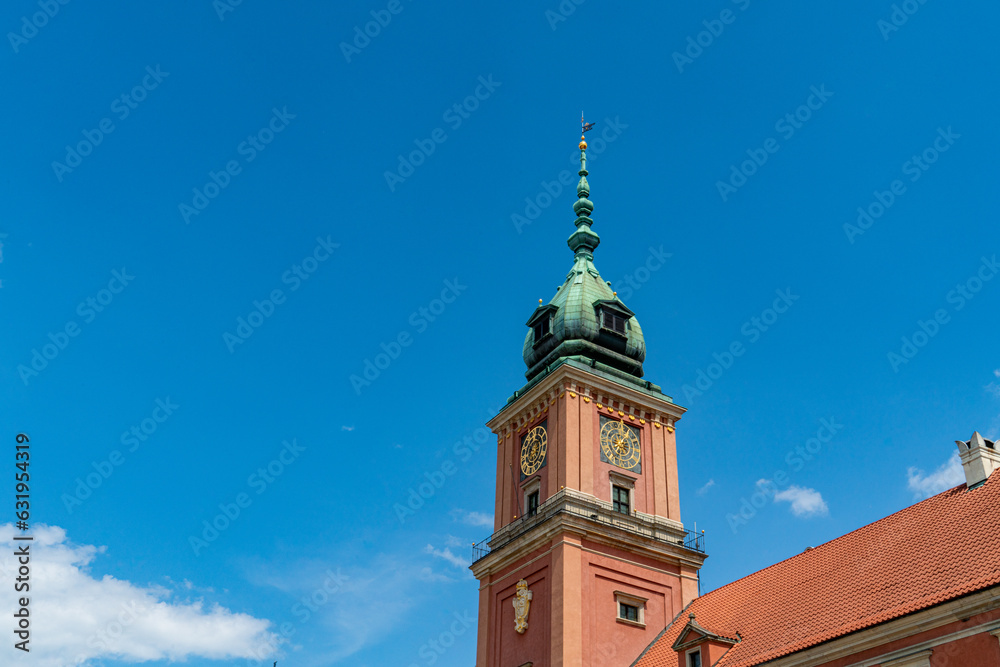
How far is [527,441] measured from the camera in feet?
117

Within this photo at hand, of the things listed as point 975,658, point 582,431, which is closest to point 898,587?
point 975,658

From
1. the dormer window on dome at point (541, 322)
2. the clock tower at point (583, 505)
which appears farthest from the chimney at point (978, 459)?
the dormer window on dome at point (541, 322)

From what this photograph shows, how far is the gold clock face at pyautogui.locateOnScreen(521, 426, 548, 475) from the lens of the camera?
34.3 metres

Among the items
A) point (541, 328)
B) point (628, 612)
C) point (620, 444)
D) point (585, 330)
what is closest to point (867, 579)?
point (628, 612)

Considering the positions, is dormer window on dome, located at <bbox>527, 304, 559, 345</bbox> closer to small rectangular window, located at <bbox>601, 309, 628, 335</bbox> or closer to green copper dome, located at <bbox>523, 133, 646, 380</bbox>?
green copper dome, located at <bbox>523, 133, 646, 380</bbox>

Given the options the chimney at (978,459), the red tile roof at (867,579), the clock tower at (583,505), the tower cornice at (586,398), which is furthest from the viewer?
the tower cornice at (586,398)

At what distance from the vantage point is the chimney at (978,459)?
23.5m

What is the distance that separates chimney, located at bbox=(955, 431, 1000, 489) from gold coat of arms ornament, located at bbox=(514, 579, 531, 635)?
1380cm

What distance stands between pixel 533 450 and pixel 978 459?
15424 mm

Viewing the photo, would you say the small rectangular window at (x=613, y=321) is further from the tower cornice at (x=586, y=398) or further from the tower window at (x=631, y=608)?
the tower window at (x=631, y=608)

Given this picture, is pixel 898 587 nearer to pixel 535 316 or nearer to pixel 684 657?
pixel 684 657

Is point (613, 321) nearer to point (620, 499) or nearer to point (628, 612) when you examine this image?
point (620, 499)

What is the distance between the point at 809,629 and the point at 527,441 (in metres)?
14.3

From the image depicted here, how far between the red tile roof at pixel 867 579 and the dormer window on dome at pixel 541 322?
12692mm
